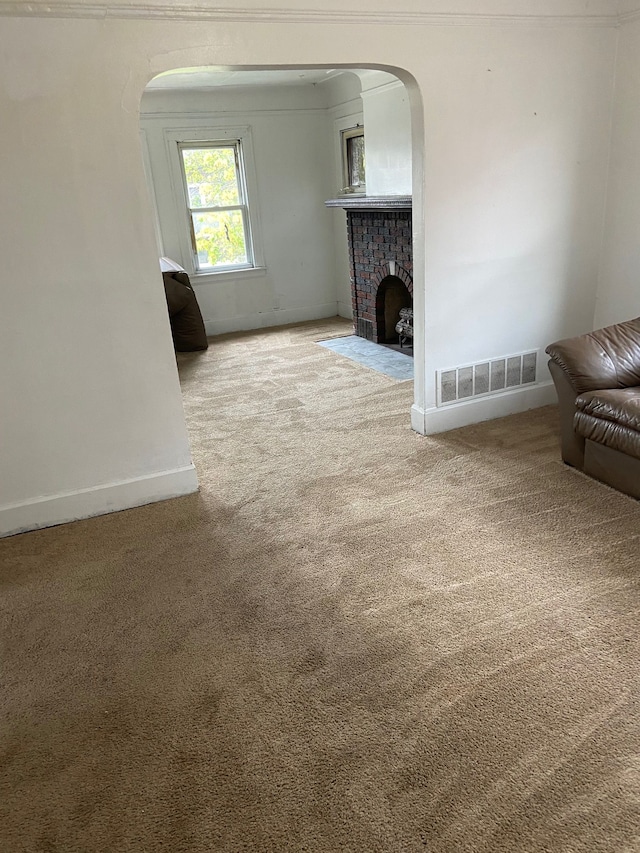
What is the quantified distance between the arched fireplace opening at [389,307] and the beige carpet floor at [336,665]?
2789mm

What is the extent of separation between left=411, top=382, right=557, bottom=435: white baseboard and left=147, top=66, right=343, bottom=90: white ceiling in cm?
352

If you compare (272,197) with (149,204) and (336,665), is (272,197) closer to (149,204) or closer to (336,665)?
(149,204)

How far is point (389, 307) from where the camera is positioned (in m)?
6.20

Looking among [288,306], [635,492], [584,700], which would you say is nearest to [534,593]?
[584,700]

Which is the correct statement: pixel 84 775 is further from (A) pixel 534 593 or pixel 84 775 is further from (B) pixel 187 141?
(B) pixel 187 141

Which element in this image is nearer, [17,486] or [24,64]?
[24,64]

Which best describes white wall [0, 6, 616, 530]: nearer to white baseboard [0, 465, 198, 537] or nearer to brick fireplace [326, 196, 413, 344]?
white baseboard [0, 465, 198, 537]

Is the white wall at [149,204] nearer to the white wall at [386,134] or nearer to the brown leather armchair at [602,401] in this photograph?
the brown leather armchair at [602,401]

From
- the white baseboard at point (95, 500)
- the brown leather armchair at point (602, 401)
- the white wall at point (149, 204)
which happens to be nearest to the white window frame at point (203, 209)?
the white wall at point (149, 204)

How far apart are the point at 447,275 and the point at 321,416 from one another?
4.29 ft

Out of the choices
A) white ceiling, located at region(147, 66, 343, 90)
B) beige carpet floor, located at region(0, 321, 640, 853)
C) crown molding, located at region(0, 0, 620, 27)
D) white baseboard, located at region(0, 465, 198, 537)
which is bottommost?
beige carpet floor, located at region(0, 321, 640, 853)

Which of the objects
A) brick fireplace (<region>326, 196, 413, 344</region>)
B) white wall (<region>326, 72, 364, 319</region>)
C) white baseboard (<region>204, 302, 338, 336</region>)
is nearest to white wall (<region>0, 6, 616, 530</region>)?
brick fireplace (<region>326, 196, 413, 344</region>)

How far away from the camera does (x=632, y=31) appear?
11.8 feet

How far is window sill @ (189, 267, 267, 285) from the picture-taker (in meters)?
6.94
